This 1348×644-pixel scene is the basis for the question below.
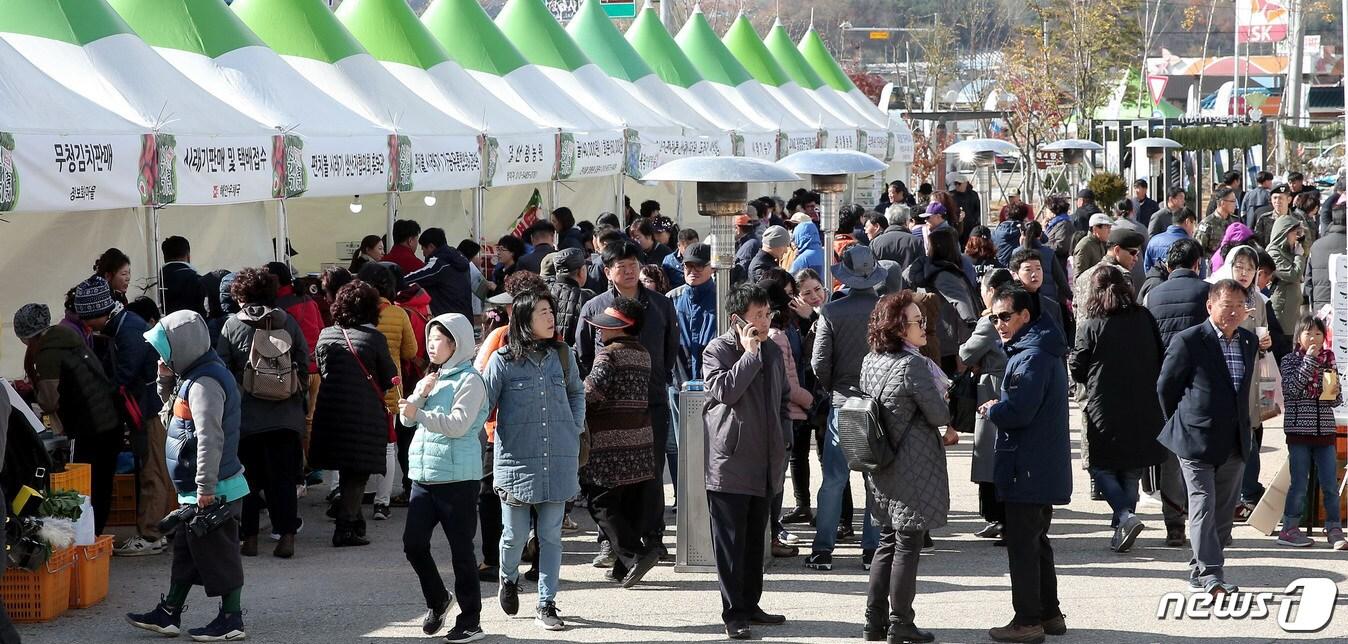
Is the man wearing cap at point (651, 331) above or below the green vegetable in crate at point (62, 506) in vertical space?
above

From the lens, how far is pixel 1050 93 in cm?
4388

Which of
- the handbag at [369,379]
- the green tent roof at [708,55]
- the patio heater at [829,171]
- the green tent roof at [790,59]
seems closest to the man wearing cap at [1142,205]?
the green tent roof at [708,55]

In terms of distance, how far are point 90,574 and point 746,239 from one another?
8531mm

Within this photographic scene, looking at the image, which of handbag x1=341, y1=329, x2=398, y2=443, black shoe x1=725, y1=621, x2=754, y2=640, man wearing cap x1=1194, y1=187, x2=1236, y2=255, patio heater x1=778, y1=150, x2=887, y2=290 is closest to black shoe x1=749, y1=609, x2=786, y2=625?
black shoe x1=725, y1=621, x2=754, y2=640

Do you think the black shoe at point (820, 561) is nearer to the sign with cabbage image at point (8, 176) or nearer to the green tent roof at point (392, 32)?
the sign with cabbage image at point (8, 176)

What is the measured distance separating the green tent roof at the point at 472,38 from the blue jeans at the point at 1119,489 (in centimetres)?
1106

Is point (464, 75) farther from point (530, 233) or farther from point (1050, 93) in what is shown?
point (1050, 93)

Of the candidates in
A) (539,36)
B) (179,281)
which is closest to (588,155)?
(539,36)

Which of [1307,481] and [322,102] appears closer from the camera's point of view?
[1307,481]

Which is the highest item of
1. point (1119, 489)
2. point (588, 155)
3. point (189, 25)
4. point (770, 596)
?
point (189, 25)

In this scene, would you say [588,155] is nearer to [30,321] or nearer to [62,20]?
[62,20]

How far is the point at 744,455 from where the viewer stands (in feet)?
22.4

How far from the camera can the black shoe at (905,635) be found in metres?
6.58

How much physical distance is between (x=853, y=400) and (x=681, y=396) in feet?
5.54
